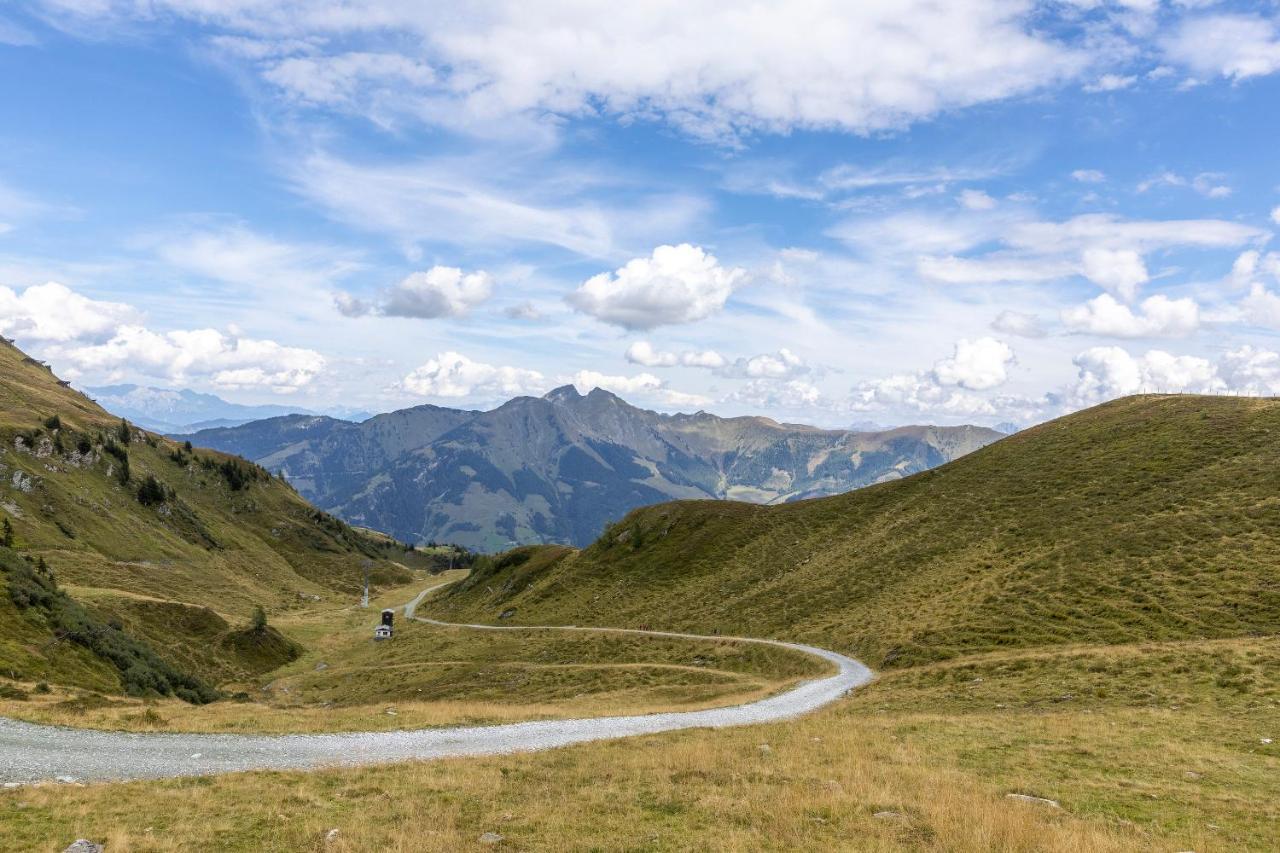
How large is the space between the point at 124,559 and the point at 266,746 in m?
116

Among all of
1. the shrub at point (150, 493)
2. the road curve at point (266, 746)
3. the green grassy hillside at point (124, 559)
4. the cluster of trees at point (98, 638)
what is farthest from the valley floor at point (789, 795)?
the shrub at point (150, 493)

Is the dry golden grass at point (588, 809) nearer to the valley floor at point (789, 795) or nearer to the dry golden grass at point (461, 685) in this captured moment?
the valley floor at point (789, 795)

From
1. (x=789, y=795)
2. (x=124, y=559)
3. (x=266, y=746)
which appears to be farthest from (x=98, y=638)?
(x=124, y=559)

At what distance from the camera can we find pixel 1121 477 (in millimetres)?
69812

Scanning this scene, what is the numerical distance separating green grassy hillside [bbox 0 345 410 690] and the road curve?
14645 millimetres

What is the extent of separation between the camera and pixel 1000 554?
61719 mm

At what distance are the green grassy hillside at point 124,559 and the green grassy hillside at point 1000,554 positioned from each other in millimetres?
39126

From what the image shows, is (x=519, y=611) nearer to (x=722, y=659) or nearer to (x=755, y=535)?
(x=755, y=535)

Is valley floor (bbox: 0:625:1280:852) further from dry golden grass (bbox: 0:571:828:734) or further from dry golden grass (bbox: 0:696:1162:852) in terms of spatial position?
dry golden grass (bbox: 0:571:828:734)

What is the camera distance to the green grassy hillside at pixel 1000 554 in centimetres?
4497

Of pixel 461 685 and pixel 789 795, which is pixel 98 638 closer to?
pixel 461 685

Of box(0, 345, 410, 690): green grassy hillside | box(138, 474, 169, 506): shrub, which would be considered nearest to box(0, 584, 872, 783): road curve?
box(0, 345, 410, 690): green grassy hillside

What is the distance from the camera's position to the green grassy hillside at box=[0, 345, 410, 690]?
39156 mm

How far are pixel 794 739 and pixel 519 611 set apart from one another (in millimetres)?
79353
